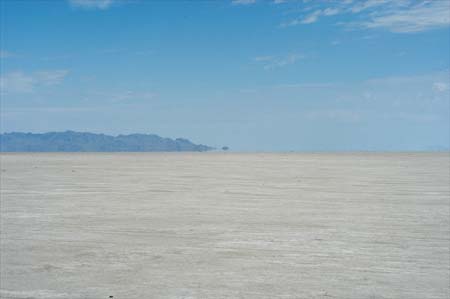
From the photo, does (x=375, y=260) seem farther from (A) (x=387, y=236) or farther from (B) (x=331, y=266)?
(A) (x=387, y=236)

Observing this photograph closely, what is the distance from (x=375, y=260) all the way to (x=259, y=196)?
1013cm

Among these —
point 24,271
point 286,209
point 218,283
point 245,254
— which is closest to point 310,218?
point 286,209

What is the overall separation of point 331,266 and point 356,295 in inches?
56.5

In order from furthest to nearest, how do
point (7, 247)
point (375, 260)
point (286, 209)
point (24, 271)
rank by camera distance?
1. point (286, 209)
2. point (7, 247)
3. point (375, 260)
4. point (24, 271)

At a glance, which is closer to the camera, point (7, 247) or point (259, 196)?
point (7, 247)

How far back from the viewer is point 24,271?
8.10 metres

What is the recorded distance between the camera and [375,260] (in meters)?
8.69


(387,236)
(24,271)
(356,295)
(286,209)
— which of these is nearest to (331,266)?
(356,295)

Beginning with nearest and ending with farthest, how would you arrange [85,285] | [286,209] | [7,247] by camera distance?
[85,285] → [7,247] → [286,209]

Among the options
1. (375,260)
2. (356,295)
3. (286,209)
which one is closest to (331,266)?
(375,260)

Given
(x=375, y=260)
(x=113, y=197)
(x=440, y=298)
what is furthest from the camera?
(x=113, y=197)

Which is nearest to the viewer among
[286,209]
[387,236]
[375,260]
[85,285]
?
[85,285]

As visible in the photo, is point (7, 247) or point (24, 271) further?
point (7, 247)

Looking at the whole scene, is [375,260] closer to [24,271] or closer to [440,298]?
[440,298]
